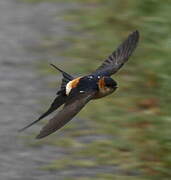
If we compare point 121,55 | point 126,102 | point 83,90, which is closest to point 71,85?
point 83,90

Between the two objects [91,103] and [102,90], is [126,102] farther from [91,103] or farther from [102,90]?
[102,90]

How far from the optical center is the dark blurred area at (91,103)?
518cm

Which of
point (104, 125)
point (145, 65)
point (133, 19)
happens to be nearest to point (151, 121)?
point (104, 125)

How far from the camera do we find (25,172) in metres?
5.11

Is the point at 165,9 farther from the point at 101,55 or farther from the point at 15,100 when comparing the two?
the point at 15,100

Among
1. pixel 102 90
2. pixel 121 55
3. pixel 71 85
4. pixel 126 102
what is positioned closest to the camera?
pixel 102 90

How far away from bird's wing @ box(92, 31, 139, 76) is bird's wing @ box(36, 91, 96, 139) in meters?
0.40

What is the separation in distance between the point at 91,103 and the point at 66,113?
6.58ft

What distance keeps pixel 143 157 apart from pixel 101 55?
74.1 inches

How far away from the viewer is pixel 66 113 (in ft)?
13.7

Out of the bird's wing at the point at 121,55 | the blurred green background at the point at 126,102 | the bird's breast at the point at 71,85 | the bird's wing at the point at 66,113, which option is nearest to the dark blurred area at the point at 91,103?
the blurred green background at the point at 126,102

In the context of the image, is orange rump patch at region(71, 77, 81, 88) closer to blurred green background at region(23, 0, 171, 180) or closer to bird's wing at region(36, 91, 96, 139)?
bird's wing at region(36, 91, 96, 139)

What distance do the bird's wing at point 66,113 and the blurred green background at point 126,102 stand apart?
31.7 inches

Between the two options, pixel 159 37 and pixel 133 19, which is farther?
pixel 133 19
